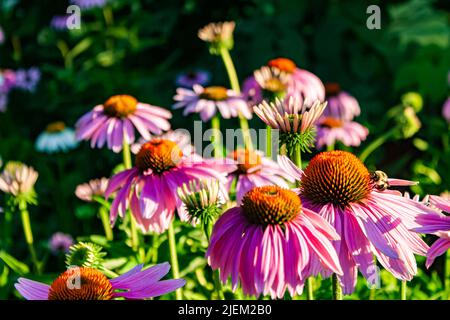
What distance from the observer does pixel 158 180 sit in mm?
1257

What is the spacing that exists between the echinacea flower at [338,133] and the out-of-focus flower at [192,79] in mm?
968

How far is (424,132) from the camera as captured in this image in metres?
3.04

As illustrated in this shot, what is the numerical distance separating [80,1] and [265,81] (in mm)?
1827

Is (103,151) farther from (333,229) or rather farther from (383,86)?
(333,229)

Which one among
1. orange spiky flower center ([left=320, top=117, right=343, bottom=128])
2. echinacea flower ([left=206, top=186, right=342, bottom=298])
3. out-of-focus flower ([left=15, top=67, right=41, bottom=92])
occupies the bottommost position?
echinacea flower ([left=206, top=186, right=342, bottom=298])

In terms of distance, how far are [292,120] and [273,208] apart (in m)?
0.17

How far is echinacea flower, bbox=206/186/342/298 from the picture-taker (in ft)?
2.97

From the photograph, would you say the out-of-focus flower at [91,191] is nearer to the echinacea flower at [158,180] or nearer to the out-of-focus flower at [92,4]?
the echinacea flower at [158,180]

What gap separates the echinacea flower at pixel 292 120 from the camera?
99 cm

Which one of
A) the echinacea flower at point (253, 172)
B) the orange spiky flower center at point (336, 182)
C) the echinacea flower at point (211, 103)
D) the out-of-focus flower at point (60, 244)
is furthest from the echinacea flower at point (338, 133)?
the out-of-focus flower at point (60, 244)

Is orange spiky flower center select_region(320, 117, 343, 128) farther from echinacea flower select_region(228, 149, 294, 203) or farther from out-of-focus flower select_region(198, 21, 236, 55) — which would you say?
echinacea flower select_region(228, 149, 294, 203)

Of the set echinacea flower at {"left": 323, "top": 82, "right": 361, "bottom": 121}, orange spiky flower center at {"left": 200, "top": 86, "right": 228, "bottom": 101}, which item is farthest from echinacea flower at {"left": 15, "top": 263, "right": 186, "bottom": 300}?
echinacea flower at {"left": 323, "top": 82, "right": 361, "bottom": 121}

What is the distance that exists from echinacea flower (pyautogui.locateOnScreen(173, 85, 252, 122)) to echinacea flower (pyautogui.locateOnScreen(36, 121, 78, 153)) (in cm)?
113

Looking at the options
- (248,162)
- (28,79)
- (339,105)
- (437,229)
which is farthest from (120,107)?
(28,79)
